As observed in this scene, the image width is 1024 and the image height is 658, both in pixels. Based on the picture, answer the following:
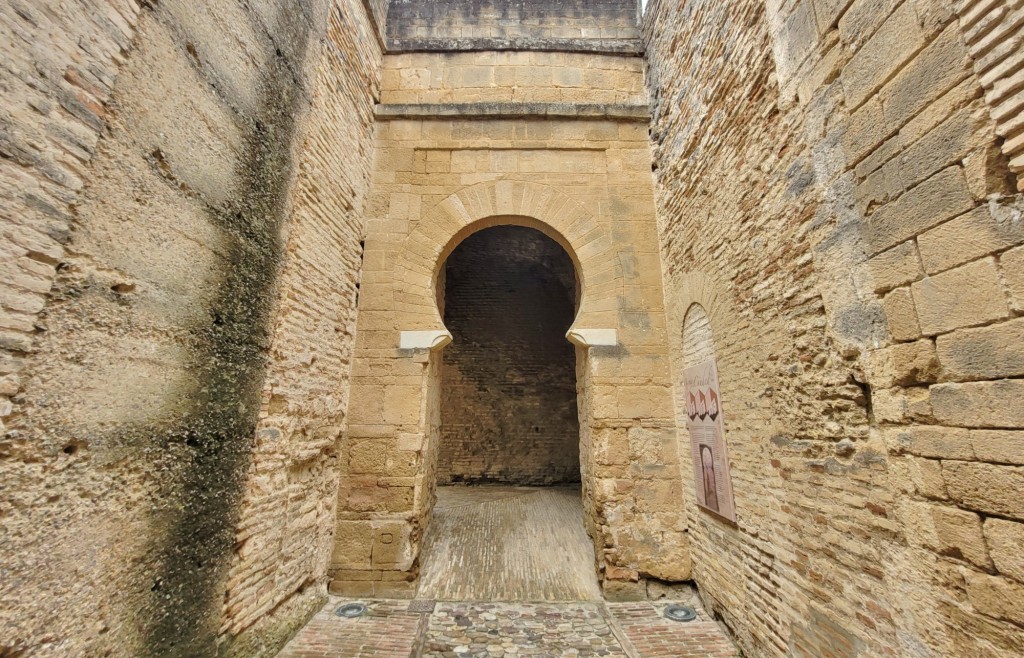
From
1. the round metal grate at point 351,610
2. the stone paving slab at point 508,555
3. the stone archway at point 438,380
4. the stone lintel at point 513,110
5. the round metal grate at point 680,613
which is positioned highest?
the stone lintel at point 513,110

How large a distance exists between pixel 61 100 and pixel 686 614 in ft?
17.7

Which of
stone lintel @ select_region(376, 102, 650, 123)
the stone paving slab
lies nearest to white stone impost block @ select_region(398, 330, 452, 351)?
the stone paving slab

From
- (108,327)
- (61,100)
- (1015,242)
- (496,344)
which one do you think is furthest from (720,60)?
(496,344)

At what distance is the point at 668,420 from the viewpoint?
4.27 meters

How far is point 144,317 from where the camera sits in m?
2.23

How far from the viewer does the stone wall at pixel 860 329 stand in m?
1.48

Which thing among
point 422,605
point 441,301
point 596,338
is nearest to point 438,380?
point 441,301

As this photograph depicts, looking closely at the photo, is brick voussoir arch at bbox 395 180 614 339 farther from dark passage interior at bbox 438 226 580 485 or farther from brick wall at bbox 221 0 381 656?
dark passage interior at bbox 438 226 580 485

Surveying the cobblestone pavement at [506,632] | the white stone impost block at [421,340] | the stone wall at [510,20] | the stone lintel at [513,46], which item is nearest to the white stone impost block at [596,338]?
the white stone impost block at [421,340]

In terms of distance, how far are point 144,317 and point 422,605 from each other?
329 cm

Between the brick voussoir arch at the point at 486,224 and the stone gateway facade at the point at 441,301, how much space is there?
4 centimetres

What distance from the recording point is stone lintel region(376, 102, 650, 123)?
5152 millimetres

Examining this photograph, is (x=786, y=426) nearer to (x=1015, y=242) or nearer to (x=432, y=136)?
(x=1015, y=242)

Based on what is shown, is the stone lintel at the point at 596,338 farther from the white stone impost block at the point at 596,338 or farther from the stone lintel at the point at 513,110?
the stone lintel at the point at 513,110
